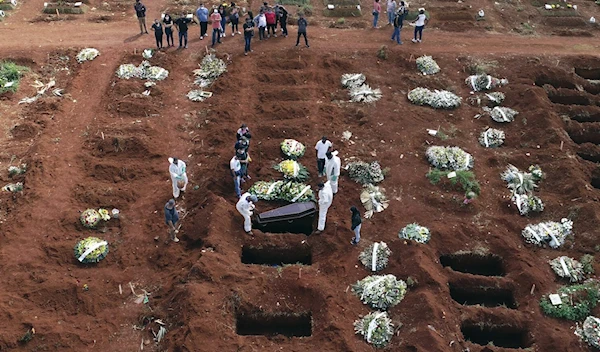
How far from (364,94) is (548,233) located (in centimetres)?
840

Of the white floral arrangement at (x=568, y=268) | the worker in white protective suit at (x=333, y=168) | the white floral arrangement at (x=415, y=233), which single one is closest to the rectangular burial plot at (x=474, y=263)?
the white floral arrangement at (x=415, y=233)

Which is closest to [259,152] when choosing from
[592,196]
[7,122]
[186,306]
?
[186,306]

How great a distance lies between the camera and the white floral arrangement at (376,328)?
12102mm

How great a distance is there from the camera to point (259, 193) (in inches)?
615

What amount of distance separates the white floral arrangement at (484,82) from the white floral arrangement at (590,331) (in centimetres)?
1041

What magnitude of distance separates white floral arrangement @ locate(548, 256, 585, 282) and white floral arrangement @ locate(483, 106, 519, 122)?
644cm

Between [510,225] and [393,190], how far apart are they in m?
3.54

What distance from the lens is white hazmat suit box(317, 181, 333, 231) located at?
543 inches

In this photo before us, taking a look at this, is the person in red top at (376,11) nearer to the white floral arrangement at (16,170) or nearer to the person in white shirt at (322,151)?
the person in white shirt at (322,151)

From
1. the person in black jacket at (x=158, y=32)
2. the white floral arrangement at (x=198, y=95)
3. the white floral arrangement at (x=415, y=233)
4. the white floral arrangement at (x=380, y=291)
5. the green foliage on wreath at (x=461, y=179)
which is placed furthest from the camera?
the person in black jacket at (x=158, y=32)

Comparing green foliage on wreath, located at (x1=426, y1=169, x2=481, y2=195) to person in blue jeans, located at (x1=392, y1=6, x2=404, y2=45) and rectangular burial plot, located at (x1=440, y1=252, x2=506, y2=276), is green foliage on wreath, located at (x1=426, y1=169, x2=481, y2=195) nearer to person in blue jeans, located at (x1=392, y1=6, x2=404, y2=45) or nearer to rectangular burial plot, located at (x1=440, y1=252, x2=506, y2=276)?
rectangular burial plot, located at (x1=440, y1=252, x2=506, y2=276)

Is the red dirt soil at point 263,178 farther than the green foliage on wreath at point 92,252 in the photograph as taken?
No

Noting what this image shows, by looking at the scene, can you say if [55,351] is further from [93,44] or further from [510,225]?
[93,44]

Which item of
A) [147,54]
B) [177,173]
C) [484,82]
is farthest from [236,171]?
[484,82]
